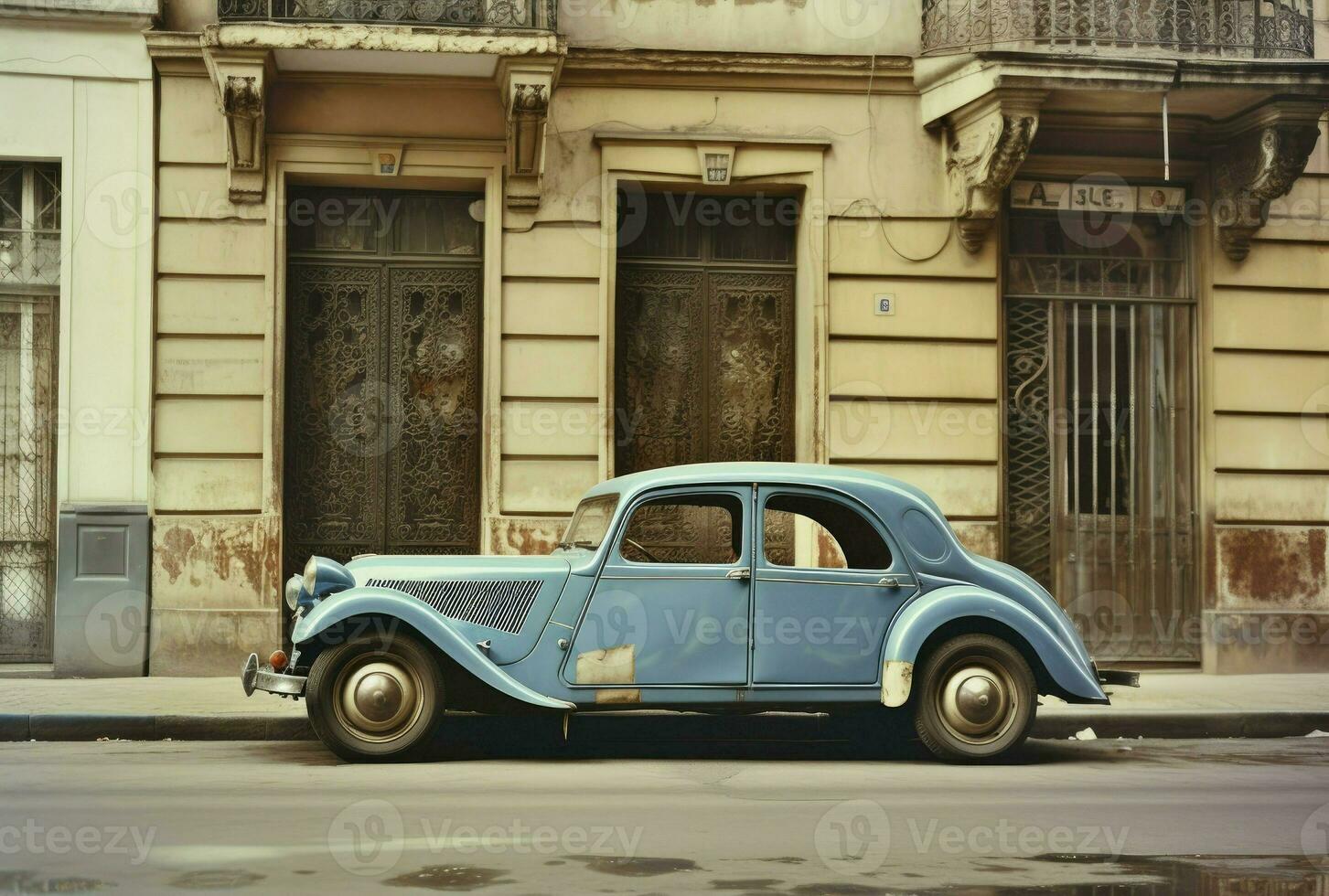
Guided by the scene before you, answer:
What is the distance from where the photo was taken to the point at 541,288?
44.0 feet

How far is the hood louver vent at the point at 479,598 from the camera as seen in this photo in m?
8.77

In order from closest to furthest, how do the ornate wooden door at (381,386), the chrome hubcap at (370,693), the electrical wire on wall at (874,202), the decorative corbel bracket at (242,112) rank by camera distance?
1. the chrome hubcap at (370,693)
2. the decorative corbel bracket at (242,112)
3. the ornate wooden door at (381,386)
4. the electrical wire on wall at (874,202)

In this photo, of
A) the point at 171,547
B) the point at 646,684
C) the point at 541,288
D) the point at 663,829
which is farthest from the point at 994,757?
the point at 171,547

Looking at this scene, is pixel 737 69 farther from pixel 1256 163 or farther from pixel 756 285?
pixel 1256 163

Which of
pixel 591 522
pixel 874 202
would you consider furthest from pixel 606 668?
pixel 874 202

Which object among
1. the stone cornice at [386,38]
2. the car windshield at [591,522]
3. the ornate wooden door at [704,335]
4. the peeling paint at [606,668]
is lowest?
the peeling paint at [606,668]

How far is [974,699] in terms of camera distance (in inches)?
352

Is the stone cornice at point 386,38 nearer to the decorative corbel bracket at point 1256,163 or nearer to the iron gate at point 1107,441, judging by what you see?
the iron gate at point 1107,441

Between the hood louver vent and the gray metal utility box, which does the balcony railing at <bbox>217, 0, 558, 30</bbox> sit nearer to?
the gray metal utility box

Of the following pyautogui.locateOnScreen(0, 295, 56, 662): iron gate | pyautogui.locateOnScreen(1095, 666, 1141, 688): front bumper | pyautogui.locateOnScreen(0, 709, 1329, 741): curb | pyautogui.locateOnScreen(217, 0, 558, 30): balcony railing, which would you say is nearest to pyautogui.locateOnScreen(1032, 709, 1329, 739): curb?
pyautogui.locateOnScreen(0, 709, 1329, 741): curb

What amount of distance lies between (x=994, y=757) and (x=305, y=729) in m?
4.30

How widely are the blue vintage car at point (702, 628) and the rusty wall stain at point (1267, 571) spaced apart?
209 inches

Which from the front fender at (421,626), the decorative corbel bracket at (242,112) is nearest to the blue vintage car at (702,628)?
the front fender at (421,626)

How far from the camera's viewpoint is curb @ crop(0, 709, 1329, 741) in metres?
9.90
